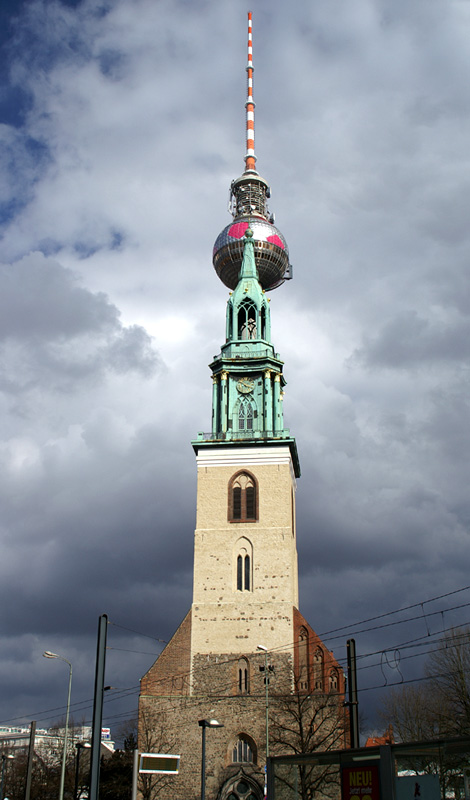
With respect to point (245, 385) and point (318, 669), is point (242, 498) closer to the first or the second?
point (245, 385)

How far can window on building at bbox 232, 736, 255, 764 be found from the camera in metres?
52.6

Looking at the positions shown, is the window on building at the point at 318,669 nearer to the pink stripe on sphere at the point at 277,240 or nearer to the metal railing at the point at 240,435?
the metal railing at the point at 240,435

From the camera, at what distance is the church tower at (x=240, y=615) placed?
52562mm

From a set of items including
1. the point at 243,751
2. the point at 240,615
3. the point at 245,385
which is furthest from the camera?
the point at 245,385

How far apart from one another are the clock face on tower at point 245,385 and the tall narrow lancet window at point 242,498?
7.56 m

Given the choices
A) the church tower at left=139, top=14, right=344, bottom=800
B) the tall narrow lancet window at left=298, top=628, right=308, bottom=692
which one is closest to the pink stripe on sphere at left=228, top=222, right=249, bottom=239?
the church tower at left=139, top=14, right=344, bottom=800

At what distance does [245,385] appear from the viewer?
65.8m

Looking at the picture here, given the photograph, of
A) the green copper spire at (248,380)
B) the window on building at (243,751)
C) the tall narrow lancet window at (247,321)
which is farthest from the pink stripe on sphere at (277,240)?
the window on building at (243,751)

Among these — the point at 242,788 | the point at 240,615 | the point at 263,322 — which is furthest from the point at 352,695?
the point at 263,322

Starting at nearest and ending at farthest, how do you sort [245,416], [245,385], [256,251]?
[245,416] → [245,385] → [256,251]

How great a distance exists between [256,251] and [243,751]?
4800cm

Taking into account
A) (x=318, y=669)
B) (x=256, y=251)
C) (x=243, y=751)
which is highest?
(x=256, y=251)

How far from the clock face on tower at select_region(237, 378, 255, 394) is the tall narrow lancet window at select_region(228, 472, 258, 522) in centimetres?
756

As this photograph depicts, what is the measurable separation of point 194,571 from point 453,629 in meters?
18.0
